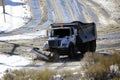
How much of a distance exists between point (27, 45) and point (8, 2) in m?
29.0

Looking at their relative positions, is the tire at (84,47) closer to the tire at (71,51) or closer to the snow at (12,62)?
the tire at (71,51)

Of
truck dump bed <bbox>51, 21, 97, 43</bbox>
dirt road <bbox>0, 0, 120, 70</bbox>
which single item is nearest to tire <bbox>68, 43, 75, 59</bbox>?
dirt road <bbox>0, 0, 120, 70</bbox>

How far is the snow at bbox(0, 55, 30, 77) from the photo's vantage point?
30.6 metres

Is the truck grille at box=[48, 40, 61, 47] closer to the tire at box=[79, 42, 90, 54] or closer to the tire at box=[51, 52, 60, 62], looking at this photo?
the tire at box=[51, 52, 60, 62]

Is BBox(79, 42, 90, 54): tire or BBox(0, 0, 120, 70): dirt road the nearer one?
BBox(79, 42, 90, 54): tire

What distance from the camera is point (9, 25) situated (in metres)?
54.2

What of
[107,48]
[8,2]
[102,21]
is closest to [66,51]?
[107,48]

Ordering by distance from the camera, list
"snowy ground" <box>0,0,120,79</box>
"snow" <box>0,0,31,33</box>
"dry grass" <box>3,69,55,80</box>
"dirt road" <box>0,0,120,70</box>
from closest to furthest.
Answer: "dry grass" <box>3,69,55,80</box> < "dirt road" <box>0,0,120,70</box> < "snowy ground" <box>0,0,120,79</box> < "snow" <box>0,0,31,33</box>

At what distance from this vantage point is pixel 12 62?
32.5 meters

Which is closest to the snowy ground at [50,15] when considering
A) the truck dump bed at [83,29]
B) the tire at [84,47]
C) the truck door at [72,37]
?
the truck dump bed at [83,29]

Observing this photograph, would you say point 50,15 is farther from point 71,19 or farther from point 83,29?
point 83,29

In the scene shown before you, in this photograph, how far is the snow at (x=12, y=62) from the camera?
30641 millimetres

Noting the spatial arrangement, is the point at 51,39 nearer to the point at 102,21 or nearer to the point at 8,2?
the point at 102,21

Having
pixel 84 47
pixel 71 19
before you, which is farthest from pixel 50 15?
pixel 84 47
